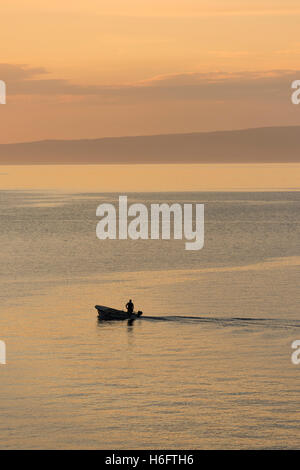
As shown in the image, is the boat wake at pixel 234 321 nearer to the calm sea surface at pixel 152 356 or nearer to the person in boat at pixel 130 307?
the calm sea surface at pixel 152 356

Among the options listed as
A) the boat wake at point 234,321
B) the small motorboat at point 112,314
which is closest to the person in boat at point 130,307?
the small motorboat at point 112,314

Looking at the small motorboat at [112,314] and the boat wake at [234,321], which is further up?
the small motorboat at [112,314]

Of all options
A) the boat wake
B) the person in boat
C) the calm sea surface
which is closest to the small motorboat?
the person in boat

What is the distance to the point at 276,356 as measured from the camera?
5712cm

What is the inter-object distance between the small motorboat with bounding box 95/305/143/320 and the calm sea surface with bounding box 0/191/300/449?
0.72 m

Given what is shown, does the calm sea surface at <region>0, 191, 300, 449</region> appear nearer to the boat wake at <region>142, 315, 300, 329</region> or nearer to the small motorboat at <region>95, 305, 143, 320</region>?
the boat wake at <region>142, 315, 300, 329</region>

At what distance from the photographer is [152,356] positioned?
189 feet

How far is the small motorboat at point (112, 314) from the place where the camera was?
6966 centimetres

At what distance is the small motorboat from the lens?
229 feet

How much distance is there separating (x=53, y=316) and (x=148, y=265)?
37.7 metres

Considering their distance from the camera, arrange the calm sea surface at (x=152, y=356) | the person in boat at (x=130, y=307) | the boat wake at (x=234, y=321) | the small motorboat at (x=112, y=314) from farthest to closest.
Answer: the small motorboat at (x=112, y=314) → the person in boat at (x=130, y=307) → the boat wake at (x=234, y=321) → the calm sea surface at (x=152, y=356)

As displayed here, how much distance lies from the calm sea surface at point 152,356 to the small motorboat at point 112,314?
2.37ft

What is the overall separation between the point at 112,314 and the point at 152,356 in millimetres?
13088

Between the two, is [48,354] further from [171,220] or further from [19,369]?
[171,220]
